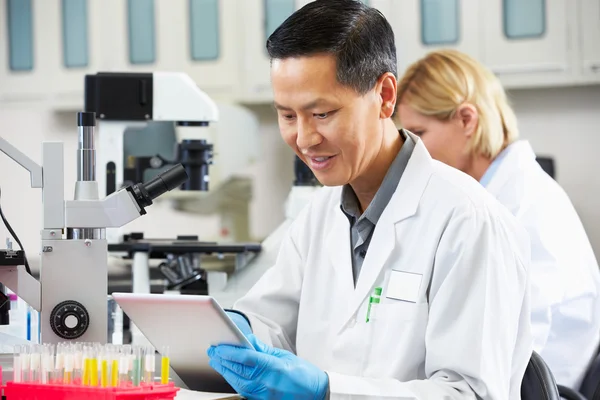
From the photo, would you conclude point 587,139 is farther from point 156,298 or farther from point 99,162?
point 156,298

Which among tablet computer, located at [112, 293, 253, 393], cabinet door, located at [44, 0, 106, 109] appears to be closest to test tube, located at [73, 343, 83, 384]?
tablet computer, located at [112, 293, 253, 393]

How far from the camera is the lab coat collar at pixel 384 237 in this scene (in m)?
1.43

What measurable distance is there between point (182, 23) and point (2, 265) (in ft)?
9.58

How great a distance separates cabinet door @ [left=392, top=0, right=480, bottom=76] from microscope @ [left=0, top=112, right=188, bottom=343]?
252cm

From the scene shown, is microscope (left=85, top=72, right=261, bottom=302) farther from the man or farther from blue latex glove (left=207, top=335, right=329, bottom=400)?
→ blue latex glove (left=207, top=335, right=329, bottom=400)

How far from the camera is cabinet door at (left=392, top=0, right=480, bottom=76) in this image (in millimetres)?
3695

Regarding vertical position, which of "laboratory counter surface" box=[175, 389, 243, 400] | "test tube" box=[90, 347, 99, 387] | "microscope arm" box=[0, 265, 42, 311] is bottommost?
"laboratory counter surface" box=[175, 389, 243, 400]

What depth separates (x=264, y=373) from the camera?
122 cm

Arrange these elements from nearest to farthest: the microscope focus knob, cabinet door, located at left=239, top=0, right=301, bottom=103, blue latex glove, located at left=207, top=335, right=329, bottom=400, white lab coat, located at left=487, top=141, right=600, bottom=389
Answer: blue latex glove, located at left=207, top=335, right=329, bottom=400, the microscope focus knob, white lab coat, located at left=487, top=141, right=600, bottom=389, cabinet door, located at left=239, top=0, right=301, bottom=103

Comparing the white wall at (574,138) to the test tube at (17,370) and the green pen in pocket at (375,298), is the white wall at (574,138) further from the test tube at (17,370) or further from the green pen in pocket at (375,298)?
the test tube at (17,370)

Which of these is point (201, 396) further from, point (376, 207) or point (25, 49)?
point (25, 49)

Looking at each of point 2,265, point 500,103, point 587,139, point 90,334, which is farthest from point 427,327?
point 587,139

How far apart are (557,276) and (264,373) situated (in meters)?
1.14

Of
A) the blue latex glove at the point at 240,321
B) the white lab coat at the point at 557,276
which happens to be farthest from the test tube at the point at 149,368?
the white lab coat at the point at 557,276
